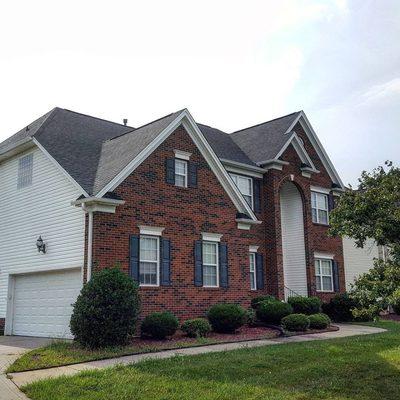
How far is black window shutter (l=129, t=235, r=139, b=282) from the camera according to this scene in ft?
55.0

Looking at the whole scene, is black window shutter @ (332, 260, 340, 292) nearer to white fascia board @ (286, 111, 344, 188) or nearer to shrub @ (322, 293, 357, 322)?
shrub @ (322, 293, 357, 322)

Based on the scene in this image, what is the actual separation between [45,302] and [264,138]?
45.6 feet

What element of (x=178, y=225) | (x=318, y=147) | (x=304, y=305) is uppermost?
(x=318, y=147)

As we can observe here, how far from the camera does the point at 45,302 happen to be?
60.2 ft

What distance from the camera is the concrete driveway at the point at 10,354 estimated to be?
8797mm

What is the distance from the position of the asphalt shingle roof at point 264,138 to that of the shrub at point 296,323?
341 inches

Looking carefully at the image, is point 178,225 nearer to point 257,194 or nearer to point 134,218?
point 134,218

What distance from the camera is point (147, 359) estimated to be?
11391mm

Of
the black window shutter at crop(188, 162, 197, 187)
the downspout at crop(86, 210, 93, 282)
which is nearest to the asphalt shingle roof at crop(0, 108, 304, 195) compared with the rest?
the downspout at crop(86, 210, 93, 282)

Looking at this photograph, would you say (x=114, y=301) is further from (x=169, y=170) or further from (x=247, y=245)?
(x=247, y=245)

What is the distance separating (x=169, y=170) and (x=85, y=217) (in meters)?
3.75

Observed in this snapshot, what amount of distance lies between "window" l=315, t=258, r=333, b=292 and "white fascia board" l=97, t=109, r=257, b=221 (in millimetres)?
6356

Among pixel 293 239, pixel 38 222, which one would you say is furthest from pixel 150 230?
pixel 293 239

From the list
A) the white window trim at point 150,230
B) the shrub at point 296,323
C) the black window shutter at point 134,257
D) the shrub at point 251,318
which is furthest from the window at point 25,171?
the shrub at point 296,323
